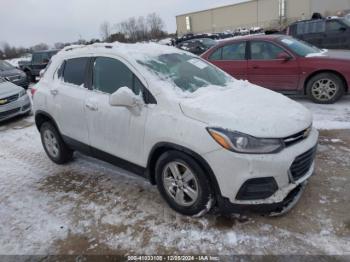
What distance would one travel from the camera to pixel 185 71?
12.3ft

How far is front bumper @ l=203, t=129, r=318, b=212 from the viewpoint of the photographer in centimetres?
263

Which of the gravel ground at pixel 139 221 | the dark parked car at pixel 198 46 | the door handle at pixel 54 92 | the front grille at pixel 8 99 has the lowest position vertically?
the gravel ground at pixel 139 221

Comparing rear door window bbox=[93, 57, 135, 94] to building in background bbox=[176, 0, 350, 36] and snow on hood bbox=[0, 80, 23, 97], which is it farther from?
building in background bbox=[176, 0, 350, 36]

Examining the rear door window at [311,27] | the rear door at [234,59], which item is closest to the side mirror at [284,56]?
the rear door at [234,59]

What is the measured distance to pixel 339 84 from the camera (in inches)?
251

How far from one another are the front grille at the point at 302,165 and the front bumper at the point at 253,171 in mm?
37

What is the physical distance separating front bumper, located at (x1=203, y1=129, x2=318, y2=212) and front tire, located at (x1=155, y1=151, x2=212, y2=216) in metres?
0.19

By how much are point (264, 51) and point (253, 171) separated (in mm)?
5161

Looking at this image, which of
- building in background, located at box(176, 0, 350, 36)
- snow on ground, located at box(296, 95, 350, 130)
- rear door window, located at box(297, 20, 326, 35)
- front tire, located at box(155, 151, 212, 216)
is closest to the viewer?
front tire, located at box(155, 151, 212, 216)

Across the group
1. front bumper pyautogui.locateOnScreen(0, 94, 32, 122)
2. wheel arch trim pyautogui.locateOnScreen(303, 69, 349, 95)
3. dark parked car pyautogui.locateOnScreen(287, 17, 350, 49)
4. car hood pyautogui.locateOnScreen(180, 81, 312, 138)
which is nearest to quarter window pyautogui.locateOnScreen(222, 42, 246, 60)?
wheel arch trim pyautogui.locateOnScreen(303, 69, 349, 95)

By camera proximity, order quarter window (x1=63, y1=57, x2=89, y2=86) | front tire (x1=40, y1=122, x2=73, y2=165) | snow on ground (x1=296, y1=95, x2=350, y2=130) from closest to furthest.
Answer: quarter window (x1=63, y1=57, x2=89, y2=86) → front tire (x1=40, y1=122, x2=73, y2=165) → snow on ground (x1=296, y1=95, x2=350, y2=130)

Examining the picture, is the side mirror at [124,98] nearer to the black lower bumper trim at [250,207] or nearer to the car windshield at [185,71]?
the car windshield at [185,71]

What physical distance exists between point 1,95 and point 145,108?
6.25m

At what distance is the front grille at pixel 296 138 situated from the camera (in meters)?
2.77
